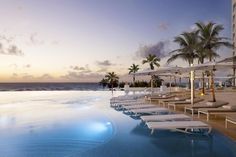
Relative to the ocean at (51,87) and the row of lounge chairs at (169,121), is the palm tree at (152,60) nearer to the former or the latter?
the ocean at (51,87)

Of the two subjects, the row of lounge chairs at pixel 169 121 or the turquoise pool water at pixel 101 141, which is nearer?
the turquoise pool water at pixel 101 141

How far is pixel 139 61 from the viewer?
36.8 m

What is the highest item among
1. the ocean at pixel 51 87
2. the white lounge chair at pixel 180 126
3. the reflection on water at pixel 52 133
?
the ocean at pixel 51 87

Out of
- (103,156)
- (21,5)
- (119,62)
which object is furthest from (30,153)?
Result: (119,62)

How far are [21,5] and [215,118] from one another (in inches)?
499

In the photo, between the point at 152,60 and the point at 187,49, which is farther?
the point at 152,60

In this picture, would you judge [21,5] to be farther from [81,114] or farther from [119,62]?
[119,62]

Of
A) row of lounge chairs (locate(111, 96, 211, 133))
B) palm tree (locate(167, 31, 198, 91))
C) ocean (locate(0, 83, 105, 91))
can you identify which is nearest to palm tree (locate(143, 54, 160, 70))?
ocean (locate(0, 83, 105, 91))

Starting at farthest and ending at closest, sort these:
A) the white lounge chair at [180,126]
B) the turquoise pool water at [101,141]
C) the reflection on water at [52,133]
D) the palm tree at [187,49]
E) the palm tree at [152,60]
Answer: the palm tree at [152,60] < the palm tree at [187,49] < the white lounge chair at [180,126] < the reflection on water at [52,133] < the turquoise pool water at [101,141]

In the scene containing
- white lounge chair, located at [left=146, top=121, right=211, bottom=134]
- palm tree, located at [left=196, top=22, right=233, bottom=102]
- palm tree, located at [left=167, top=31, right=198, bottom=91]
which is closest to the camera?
white lounge chair, located at [left=146, top=121, right=211, bottom=134]

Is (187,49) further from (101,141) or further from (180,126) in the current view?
(101,141)

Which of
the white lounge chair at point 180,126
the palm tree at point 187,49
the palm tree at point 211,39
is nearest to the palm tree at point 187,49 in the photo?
the palm tree at point 187,49

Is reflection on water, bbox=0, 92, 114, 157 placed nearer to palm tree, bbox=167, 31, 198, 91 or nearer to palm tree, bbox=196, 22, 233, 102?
palm tree, bbox=196, 22, 233, 102

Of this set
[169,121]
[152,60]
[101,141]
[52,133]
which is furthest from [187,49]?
[101,141]
